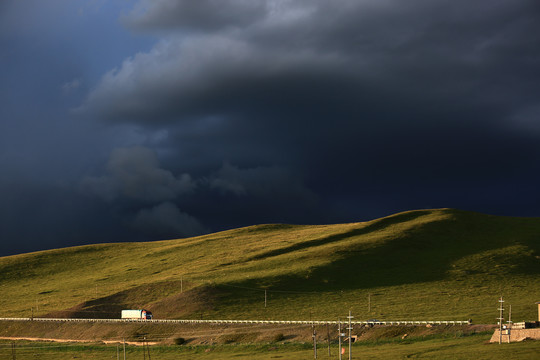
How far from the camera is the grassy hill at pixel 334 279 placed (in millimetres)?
119562

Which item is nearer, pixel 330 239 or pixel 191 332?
pixel 191 332

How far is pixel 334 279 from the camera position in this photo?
144750 millimetres

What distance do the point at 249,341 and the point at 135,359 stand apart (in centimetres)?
1807

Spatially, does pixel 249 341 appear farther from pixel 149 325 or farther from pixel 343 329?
pixel 149 325

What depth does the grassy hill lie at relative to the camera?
120m

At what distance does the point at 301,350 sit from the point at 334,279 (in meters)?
60.4

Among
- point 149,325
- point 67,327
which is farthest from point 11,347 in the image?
point 149,325

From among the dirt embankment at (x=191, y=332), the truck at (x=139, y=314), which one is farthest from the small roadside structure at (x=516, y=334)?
the truck at (x=139, y=314)

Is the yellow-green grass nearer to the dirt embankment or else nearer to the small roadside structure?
the small roadside structure

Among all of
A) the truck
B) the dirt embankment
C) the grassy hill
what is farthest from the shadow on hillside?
the dirt embankment

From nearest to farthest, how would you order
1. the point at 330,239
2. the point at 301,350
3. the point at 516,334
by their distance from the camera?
the point at 516,334 < the point at 301,350 < the point at 330,239

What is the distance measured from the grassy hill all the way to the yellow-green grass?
20.7 meters

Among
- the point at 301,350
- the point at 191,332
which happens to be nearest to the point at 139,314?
the point at 191,332

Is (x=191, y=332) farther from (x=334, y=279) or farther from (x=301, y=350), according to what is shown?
(x=334, y=279)
